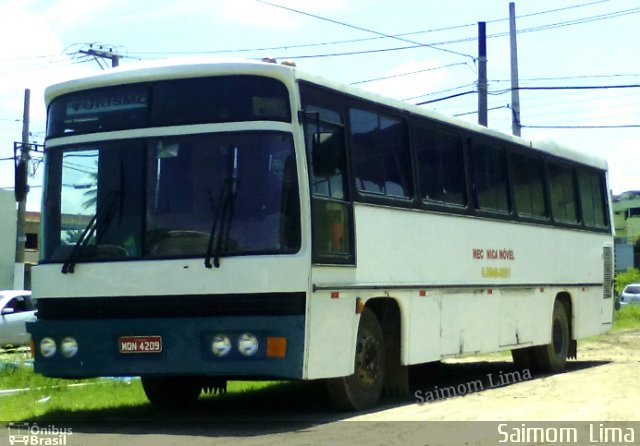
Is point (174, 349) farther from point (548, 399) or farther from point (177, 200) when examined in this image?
point (548, 399)

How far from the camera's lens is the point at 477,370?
1934cm

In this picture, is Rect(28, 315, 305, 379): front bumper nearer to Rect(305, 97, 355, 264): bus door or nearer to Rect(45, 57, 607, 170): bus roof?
Rect(305, 97, 355, 264): bus door

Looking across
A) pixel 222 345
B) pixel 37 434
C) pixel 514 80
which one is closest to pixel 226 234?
pixel 222 345

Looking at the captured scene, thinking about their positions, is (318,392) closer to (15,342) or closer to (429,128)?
(429,128)

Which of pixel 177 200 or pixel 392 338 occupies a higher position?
pixel 177 200

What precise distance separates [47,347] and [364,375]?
128 inches

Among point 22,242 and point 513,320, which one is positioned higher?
point 22,242

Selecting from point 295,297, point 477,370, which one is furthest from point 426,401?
point 477,370

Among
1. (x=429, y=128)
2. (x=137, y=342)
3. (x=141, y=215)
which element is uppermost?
(x=429, y=128)

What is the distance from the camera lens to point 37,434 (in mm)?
10883

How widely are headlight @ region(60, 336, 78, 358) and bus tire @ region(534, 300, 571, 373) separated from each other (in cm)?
886

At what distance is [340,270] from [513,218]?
5.79 metres

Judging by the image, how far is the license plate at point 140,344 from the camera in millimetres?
11422

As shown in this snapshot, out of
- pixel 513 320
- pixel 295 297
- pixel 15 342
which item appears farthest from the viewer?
pixel 15 342
